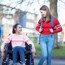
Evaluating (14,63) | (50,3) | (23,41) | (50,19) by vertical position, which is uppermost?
(50,3)

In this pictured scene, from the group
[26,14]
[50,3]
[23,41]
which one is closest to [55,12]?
[50,3]

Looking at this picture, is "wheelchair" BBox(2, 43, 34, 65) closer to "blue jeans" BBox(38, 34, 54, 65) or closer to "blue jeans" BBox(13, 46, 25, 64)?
"blue jeans" BBox(13, 46, 25, 64)

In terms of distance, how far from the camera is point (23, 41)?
27.3 feet

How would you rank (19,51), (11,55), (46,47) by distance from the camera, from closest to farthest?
(46,47) < (19,51) < (11,55)

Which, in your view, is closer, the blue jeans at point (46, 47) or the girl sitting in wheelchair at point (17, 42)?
the blue jeans at point (46, 47)

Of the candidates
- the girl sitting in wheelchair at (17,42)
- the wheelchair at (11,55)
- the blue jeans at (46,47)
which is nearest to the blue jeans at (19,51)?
the girl sitting in wheelchair at (17,42)

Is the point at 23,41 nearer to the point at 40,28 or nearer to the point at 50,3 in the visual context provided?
the point at 40,28

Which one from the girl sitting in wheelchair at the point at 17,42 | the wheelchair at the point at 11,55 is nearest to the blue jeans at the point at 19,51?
the girl sitting in wheelchair at the point at 17,42

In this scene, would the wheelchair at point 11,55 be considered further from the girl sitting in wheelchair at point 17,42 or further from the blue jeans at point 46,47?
the blue jeans at point 46,47

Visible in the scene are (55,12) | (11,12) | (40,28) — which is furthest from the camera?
(11,12)

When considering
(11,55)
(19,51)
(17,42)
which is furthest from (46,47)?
(11,55)

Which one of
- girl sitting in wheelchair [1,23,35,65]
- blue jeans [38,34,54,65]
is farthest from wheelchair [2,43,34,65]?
blue jeans [38,34,54,65]

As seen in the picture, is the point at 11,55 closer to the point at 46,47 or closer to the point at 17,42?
the point at 17,42

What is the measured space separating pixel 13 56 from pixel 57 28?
4.12 feet
